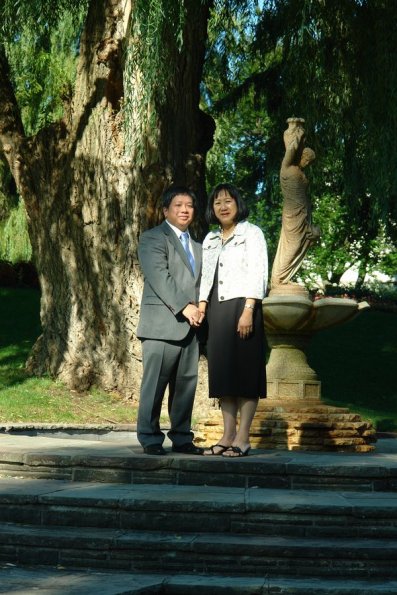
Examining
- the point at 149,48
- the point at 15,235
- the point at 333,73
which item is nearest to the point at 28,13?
the point at 149,48

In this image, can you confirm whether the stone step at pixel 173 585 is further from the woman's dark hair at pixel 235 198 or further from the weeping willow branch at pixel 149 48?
the weeping willow branch at pixel 149 48

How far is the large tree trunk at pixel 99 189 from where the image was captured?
14.4 m

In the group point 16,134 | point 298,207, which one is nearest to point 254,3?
point 16,134

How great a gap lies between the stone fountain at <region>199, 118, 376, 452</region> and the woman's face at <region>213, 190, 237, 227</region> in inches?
51.7

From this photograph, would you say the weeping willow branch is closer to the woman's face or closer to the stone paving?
the woman's face

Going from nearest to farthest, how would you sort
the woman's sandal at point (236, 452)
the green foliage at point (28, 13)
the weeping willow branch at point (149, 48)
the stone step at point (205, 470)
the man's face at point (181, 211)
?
the stone step at point (205, 470) < the woman's sandal at point (236, 452) < the man's face at point (181, 211) < the weeping willow branch at point (149, 48) < the green foliage at point (28, 13)

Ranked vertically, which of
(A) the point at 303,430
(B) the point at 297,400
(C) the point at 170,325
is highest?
(C) the point at 170,325

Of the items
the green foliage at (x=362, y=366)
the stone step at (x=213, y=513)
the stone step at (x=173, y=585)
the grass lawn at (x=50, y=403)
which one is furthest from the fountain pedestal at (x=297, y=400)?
the green foliage at (x=362, y=366)

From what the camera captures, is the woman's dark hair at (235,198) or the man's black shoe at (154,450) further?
the woman's dark hair at (235,198)

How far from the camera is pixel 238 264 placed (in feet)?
26.6

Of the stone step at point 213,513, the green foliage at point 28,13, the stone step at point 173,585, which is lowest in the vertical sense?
the stone step at point 173,585

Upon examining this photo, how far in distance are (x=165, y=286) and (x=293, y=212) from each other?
7.86 feet

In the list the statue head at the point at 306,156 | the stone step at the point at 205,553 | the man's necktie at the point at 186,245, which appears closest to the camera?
the stone step at the point at 205,553

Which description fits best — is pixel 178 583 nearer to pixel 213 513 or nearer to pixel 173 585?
pixel 173 585
